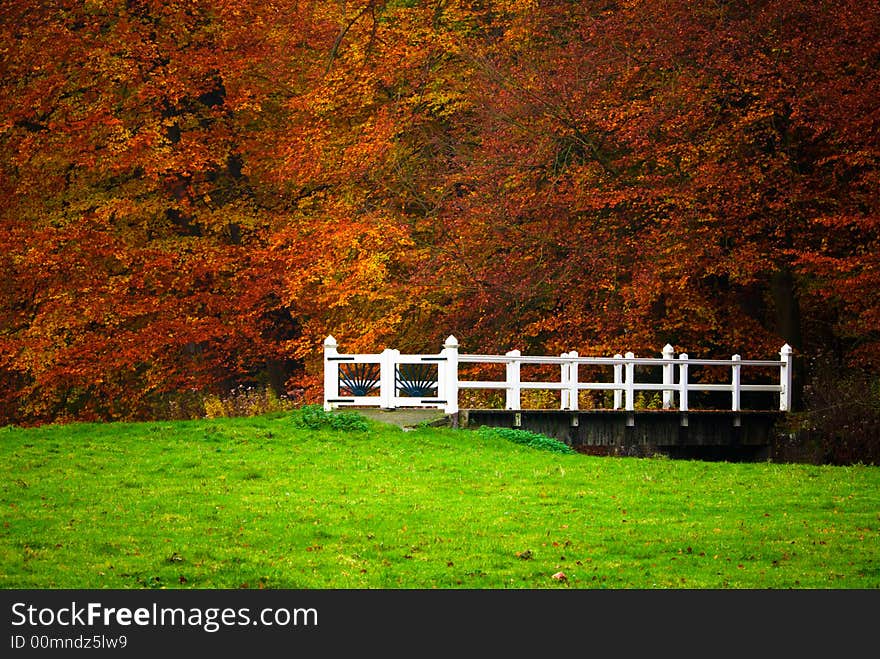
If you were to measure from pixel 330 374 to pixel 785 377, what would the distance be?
10175 millimetres

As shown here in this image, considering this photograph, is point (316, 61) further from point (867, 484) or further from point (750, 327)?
point (867, 484)

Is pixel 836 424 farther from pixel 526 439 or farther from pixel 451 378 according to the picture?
pixel 451 378

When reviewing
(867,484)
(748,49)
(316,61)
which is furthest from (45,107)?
(867,484)

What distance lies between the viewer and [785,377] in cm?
2966

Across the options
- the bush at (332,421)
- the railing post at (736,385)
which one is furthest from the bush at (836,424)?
the bush at (332,421)

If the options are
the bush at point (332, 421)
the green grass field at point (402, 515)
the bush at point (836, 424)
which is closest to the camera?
the green grass field at point (402, 515)

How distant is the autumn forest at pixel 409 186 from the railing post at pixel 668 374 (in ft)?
4.97

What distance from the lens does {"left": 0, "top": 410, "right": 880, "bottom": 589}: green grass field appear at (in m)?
12.0

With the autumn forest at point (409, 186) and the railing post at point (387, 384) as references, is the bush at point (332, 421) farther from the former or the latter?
the autumn forest at point (409, 186)

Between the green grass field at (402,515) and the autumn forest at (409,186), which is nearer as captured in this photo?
the green grass field at (402,515)

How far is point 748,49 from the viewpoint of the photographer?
94.7 ft

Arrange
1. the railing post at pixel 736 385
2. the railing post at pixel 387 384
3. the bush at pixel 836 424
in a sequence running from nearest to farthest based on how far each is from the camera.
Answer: the railing post at pixel 387 384 < the bush at pixel 836 424 < the railing post at pixel 736 385

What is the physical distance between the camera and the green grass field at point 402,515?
474 inches

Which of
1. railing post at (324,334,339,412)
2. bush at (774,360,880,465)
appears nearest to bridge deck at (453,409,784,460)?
bush at (774,360,880,465)
